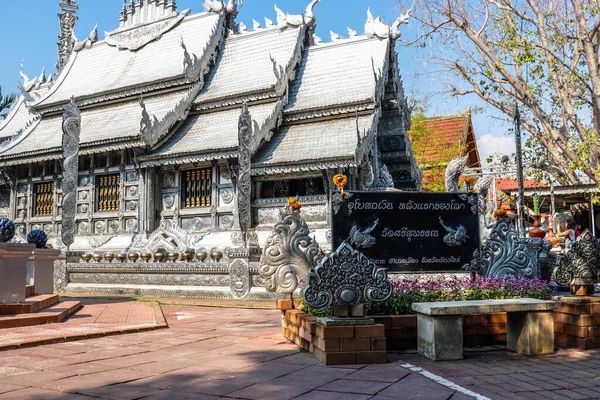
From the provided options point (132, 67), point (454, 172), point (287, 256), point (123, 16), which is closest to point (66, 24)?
point (123, 16)

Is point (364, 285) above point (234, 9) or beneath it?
beneath

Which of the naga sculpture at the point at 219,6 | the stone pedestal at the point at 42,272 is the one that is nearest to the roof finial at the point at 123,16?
the naga sculpture at the point at 219,6

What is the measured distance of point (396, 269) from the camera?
23.1 ft

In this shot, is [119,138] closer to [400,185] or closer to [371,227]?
[400,185]

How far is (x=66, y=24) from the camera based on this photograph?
31.7 m

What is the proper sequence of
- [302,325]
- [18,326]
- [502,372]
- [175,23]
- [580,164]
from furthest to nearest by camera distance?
1. [175,23]
2. [580,164]
3. [18,326]
4. [302,325]
5. [502,372]

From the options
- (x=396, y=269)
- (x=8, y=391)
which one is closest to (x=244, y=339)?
(x=396, y=269)

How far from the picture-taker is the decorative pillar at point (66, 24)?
30859mm

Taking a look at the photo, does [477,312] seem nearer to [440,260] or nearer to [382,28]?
[440,260]

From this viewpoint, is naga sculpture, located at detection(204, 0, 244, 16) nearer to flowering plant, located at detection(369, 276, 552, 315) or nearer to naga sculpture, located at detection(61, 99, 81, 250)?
naga sculpture, located at detection(61, 99, 81, 250)

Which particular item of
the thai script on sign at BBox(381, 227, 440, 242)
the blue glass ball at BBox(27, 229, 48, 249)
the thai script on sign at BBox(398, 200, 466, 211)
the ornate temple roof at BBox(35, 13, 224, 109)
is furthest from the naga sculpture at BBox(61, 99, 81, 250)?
the thai script on sign at BBox(398, 200, 466, 211)

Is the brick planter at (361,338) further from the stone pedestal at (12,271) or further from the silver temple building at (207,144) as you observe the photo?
the silver temple building at (207,144)

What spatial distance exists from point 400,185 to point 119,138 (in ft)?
30.0

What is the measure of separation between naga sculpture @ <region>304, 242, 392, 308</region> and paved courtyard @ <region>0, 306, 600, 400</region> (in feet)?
2.04
